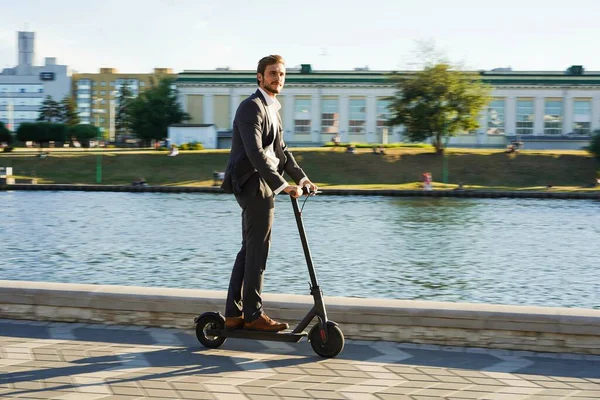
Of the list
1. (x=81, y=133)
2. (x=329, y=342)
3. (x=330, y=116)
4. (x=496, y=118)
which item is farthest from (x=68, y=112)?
(x=329, y=342)

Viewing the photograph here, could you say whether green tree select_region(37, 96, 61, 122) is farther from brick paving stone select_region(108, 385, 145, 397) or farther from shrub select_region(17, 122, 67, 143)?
brick paving stone select_region(108, 385, 145, 397)

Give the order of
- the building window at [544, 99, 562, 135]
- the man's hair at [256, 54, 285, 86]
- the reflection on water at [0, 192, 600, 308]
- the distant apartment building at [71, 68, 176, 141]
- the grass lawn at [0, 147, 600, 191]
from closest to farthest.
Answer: the man's hair at [256, 54, 285, 86] → the reflection on water at [0, 192, 600, 308] → the grass lawn at [0, 147, 600, 191] → the building window at [544, 99, 562, 135] → the distant apartment building at [71, 68, 176, 141]

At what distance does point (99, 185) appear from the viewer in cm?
5303

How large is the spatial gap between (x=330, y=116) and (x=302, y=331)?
304 feet

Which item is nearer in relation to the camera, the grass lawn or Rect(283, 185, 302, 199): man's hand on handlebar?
Rect(283, 185, 302, 199): man's hand on handlebar

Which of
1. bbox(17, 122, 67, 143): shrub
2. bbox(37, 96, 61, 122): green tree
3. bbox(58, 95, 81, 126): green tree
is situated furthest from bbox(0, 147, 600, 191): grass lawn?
bbox(37, 96, 61, 122): green tree

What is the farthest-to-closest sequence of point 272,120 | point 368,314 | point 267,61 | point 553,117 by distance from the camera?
point 553,117 < point 368,314 < point 272,120 < point 267,61

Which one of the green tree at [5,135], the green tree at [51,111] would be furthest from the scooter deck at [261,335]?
the green tree at [51,111]

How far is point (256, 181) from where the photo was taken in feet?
19.7

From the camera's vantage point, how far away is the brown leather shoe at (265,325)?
613 cm

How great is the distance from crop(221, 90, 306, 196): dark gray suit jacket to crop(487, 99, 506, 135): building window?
91214 millimetres

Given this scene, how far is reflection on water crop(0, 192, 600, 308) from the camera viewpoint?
15125 mm

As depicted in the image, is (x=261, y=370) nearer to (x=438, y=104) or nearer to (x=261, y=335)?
(x=261, y=335)

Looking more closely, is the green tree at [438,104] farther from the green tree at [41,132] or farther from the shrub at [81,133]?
the shrub at [81,133]
